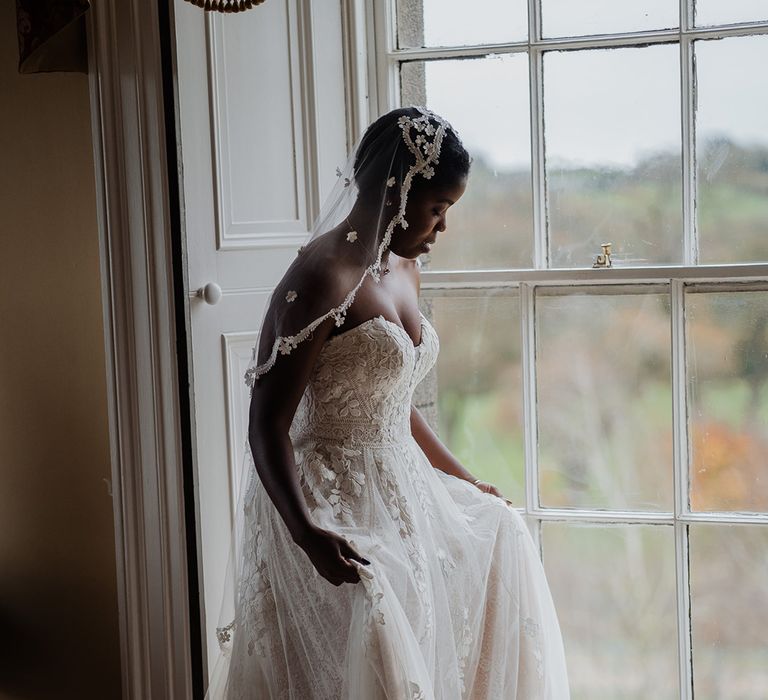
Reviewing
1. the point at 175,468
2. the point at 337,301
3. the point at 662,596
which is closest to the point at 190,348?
the point at 175,468

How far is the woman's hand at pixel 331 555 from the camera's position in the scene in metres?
1.54

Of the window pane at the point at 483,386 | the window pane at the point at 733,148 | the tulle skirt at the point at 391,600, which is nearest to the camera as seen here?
the tulle skirt at the point at 391,600

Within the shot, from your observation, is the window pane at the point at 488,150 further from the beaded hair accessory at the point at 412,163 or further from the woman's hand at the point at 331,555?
the woman's hand at the point at 331,555

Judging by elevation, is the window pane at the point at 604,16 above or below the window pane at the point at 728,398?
above

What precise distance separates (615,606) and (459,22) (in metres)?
1.49

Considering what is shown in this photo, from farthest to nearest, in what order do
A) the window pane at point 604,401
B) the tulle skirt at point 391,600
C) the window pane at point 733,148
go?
the window pane at point 604,401
the window pane at point 733,148
the tulle skirt at point 391,600

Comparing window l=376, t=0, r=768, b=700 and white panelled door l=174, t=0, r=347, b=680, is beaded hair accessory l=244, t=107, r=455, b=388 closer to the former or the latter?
white panelled door l=174, t=0, r=347, b=680

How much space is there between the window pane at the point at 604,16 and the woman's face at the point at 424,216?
71cm

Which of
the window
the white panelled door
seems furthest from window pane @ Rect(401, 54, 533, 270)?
the white panelled door

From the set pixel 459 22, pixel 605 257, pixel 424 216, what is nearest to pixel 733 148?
pixel 605 257

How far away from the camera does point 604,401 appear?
2.34 m

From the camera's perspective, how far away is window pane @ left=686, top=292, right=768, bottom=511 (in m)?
2.20

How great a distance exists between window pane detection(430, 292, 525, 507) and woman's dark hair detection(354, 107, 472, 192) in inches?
25.5

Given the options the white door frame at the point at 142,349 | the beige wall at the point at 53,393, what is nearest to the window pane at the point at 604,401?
the white door frame at the point at 142,349
